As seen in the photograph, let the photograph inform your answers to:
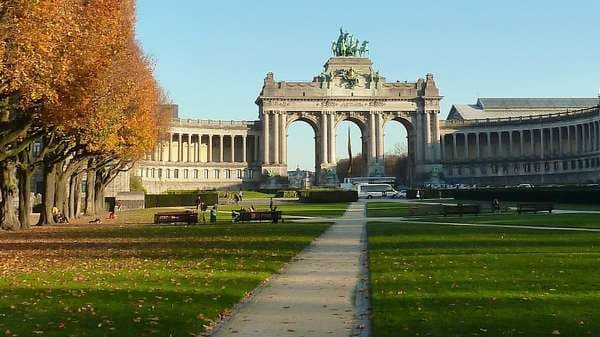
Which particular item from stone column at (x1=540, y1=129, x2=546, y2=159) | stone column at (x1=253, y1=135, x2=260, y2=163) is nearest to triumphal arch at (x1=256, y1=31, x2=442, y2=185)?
stone column at (x1=253, y1=135, x2=260, y2=163)

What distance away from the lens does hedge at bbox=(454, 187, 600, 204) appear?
63081 millimetres

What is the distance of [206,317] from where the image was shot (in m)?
12.7

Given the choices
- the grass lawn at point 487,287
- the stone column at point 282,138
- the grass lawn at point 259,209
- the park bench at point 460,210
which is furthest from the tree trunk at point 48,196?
the stone column at point 282,138

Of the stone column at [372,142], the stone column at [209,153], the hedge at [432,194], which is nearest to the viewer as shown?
the hedge at [432,194]

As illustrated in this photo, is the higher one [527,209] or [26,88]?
[26,88]

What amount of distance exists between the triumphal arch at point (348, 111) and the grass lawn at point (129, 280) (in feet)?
385

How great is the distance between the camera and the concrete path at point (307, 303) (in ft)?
38.5

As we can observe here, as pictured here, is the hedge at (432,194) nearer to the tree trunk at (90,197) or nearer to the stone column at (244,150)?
the tree trunk at (90,197)

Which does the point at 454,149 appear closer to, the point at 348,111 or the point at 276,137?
the point at 348,111

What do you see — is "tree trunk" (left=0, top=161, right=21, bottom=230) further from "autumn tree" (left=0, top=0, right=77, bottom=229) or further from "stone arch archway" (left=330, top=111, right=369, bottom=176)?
"stone arch archway" (left=330, top=111, right=369, bottom=176)

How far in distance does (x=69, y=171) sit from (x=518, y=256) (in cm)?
3889

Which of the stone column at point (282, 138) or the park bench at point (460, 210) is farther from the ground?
the stone column at point (282, 138)

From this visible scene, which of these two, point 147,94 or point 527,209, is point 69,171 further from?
point 527,209

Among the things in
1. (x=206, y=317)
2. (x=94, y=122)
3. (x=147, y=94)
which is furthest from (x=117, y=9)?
(x=206, y=317)
